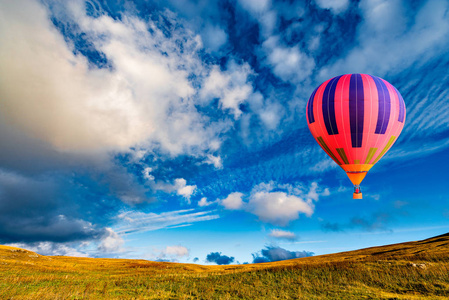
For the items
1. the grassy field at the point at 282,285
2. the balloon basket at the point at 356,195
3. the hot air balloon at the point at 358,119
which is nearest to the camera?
the grassy field at the point at 282,285

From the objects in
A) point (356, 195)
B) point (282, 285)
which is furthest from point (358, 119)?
point (282, 285)

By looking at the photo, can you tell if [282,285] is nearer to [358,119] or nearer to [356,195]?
[356,195]

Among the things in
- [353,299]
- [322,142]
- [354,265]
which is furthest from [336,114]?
[353,299]

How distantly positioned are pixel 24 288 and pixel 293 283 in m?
25.1

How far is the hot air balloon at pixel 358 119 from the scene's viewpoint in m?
39.1

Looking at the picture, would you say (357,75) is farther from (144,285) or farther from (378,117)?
(144,285)

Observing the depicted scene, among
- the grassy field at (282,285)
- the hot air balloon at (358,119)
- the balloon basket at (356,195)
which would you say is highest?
the hot air balloon at (358,119)

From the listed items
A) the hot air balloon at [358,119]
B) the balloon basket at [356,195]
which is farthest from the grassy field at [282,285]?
the hot air balloon at [358,119]

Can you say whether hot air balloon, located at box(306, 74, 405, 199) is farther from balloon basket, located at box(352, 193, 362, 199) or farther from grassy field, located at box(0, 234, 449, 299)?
grassy field, located at box(0, 234, 449, 299)

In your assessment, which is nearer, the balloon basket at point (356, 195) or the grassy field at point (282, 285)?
the grassy field at point (282, 285)

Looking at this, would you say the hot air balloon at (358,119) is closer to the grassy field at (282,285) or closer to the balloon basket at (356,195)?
the balloon basket at (356,195)

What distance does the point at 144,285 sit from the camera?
25.9 metres

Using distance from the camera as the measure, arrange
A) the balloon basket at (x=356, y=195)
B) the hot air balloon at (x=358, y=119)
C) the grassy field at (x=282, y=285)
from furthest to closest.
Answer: the balloon basket at (x=356, y=195)
the hot air balloon at (x=358, y=119)
the grassy field at (x=282, y=285)

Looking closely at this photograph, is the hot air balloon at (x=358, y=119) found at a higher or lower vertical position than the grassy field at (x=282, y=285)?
higher
